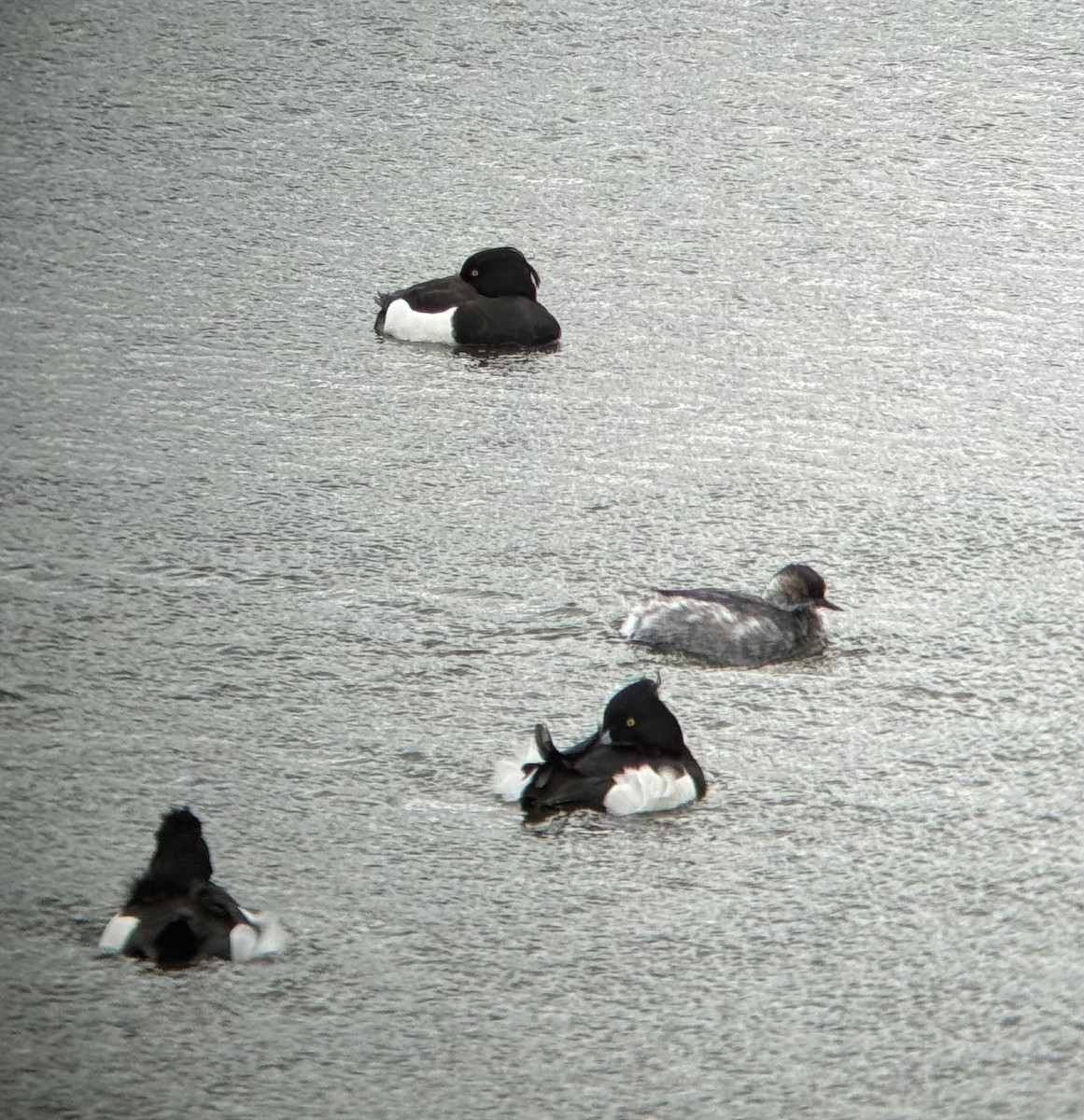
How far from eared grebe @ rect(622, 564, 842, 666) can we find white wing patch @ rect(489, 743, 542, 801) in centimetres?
97

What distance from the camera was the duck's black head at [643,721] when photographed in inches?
243

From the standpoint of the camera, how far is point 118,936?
5.45m

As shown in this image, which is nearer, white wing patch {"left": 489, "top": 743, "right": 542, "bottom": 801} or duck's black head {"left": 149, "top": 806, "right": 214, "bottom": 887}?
duck's black head {"left": 149, "top": 806, "right": 214, "bottom": 887}

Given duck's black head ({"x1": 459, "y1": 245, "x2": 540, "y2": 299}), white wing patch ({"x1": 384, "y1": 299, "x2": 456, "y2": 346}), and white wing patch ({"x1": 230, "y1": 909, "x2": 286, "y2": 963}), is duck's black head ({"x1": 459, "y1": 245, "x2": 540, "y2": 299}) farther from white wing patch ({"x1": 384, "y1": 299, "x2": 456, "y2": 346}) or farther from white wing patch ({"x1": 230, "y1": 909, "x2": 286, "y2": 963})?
white wing patch ({"x1": 230, "y1": 909, "x2": 286, "y2": 963})

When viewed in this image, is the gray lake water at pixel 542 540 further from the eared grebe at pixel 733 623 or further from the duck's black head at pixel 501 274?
the duck's black head at pixel 501 274

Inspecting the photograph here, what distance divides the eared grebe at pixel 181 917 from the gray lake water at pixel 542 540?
0.10 m

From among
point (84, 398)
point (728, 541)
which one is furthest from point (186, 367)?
point (728, 541)

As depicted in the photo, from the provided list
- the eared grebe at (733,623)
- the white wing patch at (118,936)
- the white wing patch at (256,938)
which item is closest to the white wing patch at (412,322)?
the eared grebe at (733,623)

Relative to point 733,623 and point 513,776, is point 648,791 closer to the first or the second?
point 513,776

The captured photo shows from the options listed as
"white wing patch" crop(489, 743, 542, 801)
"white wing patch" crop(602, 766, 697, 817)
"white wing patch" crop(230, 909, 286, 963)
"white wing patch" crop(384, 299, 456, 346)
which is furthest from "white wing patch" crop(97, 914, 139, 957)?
"white wing patch" crop(384, 299, 456, 346)

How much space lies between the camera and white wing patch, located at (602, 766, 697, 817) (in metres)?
6.16

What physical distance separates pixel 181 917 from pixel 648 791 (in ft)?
4.69

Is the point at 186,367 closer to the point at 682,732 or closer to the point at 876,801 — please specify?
the point at 682,732

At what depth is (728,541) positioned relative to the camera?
796 cm
